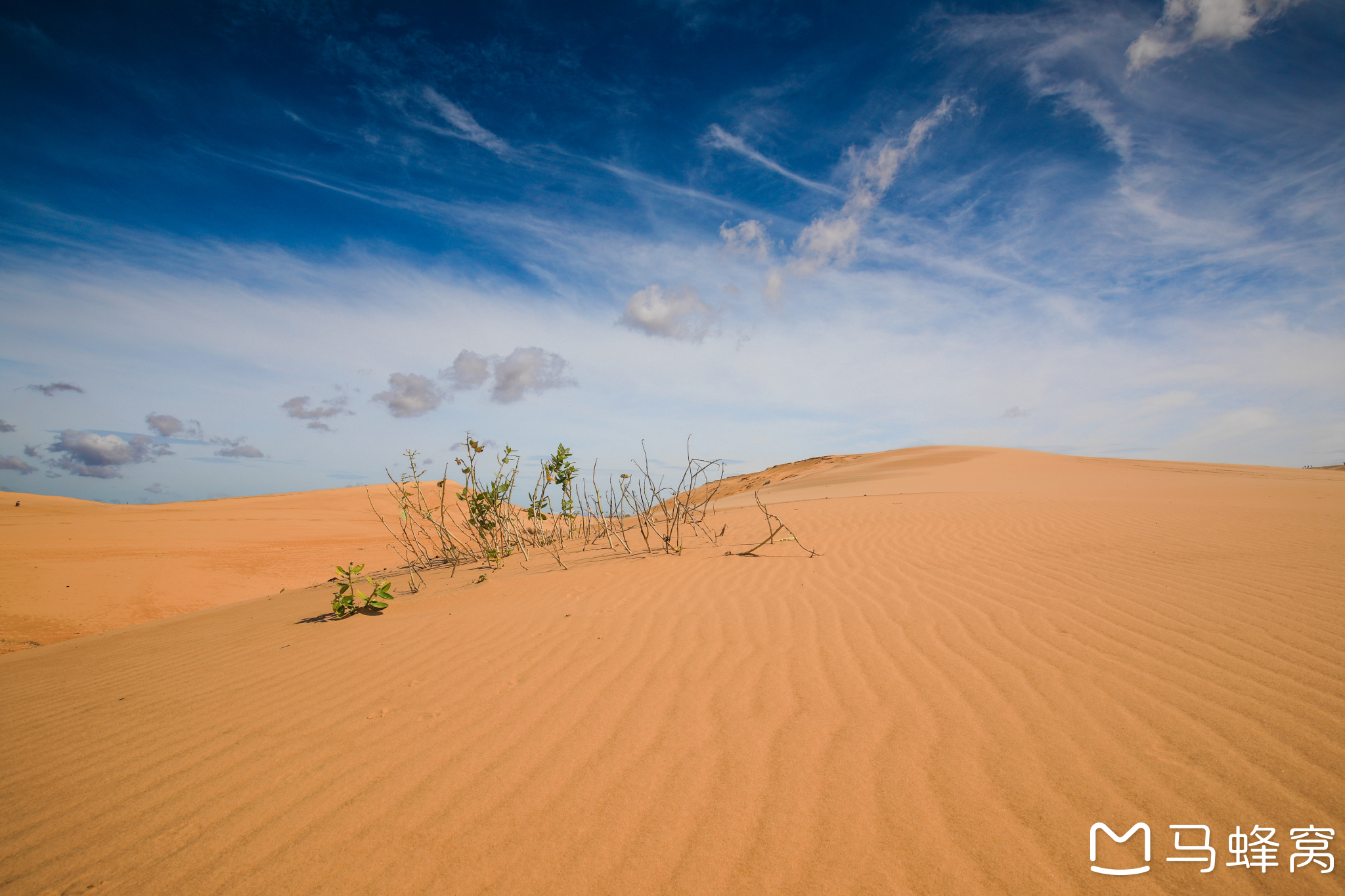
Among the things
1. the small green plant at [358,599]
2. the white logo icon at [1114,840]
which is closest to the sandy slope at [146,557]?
the small green plant at [358,599]

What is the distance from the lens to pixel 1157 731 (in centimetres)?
212

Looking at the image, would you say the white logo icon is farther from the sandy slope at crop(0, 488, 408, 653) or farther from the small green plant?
the sandy slope at crop(0, 488, 408, 653)

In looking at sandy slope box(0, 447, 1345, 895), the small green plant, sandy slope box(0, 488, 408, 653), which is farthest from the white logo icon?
sandy slope box(0, 488, 408, 653)

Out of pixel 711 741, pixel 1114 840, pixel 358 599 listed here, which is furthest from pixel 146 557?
pixel 1114 840

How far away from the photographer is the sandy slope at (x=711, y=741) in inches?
64.8

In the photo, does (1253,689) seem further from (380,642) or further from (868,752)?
(380,642)

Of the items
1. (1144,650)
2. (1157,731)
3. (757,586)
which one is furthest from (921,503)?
(1157,731)

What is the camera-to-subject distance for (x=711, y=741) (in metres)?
2.18

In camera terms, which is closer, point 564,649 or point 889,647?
point 889,647

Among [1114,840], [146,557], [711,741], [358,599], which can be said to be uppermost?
[146,557]

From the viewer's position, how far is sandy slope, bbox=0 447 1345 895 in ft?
5.40

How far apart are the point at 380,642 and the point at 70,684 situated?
1.96 metres

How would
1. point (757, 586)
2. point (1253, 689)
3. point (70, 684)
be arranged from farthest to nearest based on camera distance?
1. point (757, 586)
2. point (70, 684)
3. point (1253, 689)

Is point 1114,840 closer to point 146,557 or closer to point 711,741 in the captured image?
point 711,741
